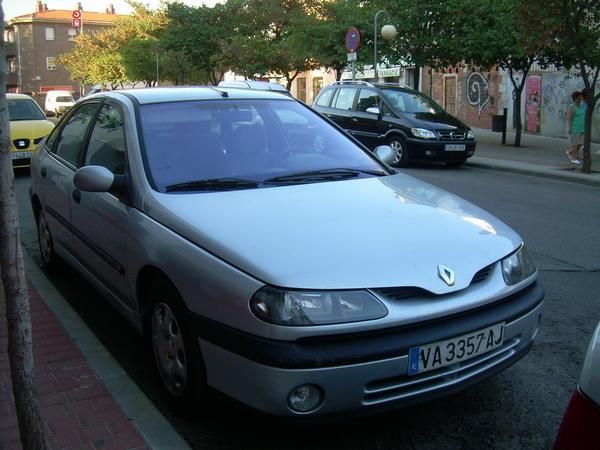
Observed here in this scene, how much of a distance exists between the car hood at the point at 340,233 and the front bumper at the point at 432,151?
34.3 feet

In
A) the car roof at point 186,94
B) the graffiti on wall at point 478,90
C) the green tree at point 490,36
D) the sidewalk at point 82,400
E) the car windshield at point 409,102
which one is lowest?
the sidewalk at point 82,400

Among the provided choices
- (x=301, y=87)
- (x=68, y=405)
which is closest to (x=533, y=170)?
(x=68, y=405)

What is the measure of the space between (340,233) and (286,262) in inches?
15.3

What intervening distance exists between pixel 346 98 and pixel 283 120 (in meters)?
11.6

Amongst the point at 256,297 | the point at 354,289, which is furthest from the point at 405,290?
the point at 256,297

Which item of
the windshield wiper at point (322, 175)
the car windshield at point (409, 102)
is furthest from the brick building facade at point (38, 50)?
the windshield wiper at point (322, 175)

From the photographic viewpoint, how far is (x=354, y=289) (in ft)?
8.80

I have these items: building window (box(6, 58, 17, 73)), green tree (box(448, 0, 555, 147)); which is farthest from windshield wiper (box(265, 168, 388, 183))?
building window (box(6, 58, 17, 73))

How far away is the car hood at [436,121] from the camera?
14.2 metres

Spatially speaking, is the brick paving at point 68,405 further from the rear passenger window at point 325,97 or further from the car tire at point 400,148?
the rear passenger window at point 325,97

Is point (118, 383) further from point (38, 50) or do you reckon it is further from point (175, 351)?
point (38, 50)

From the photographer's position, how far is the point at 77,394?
337 cm

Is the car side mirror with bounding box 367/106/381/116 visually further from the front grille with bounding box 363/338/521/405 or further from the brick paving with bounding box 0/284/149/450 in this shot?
the front grille with bounding box 363/338/521/405

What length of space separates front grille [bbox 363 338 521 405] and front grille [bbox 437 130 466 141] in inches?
454
